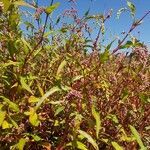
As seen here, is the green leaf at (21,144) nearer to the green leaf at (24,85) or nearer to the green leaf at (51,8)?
the green leaf at (24,85)

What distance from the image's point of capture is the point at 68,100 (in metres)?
2.31

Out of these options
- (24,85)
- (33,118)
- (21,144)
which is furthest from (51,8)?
(21,144)

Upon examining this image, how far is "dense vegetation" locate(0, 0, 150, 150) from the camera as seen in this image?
8.62 feet

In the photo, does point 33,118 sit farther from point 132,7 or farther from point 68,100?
point 132,7

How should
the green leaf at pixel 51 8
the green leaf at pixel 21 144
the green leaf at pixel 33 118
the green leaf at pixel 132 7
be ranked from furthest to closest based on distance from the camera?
the green leaf at pixel 132 7 → the green leaf at pixel 33 118 → the green leaf at pixel 21 144 → the green leaf at pixel 51 8

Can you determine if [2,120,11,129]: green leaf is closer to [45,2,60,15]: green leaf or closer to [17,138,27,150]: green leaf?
[17,138,27,150]: green leaf

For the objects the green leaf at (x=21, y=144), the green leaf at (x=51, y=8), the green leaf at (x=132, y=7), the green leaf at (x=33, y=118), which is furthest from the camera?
the green leaf at (x=132, y=7)

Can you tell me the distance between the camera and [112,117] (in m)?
2.94

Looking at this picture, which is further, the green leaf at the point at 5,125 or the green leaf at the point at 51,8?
the green leaf at the point at 5,125

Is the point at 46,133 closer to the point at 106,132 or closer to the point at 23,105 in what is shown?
the point at 23,105

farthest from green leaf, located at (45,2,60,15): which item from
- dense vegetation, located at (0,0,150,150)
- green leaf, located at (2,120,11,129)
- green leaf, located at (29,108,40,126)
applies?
green leaf, located at (2,120,11,129)

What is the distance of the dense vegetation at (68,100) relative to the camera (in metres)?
2.63

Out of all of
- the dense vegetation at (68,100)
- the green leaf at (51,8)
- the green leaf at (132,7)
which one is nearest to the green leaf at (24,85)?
the dense vegetation at (68,100)

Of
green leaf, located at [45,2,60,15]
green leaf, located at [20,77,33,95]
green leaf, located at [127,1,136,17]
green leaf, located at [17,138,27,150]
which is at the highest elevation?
green leaf, located at [127,1,136,17]
